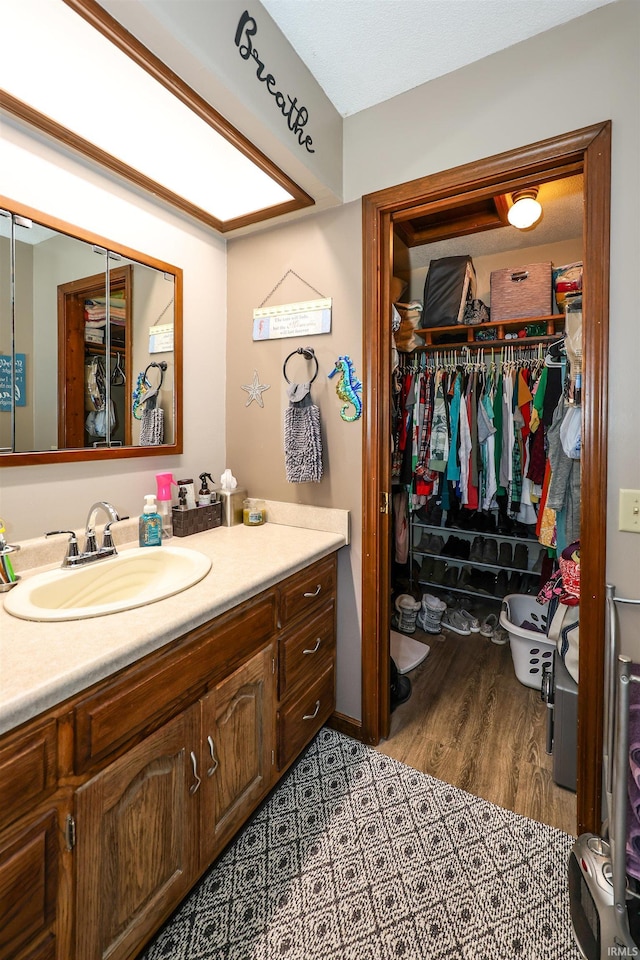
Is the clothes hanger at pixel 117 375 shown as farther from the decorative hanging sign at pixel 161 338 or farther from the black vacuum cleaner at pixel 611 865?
the black vacuum cleaner at pixel 611 865

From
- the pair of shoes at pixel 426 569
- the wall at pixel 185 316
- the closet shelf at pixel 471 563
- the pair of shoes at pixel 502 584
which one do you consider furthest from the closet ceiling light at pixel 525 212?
the pair of shoes at pixel 426 569

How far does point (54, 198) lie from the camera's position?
1357mm

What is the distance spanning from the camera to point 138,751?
951mm

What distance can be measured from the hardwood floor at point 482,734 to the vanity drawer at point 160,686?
1.01 meters

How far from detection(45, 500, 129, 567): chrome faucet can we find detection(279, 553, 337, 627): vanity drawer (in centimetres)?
58

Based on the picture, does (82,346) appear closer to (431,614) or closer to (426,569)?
(431,614)

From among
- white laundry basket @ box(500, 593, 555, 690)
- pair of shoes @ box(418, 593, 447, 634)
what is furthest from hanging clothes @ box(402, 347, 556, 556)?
white laundry basket @ box(500, 593, 555, 690)

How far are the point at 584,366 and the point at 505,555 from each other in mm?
2012

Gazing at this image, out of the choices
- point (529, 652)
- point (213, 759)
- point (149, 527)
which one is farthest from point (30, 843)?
point (529, 652)

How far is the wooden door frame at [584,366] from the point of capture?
1280 millimetres

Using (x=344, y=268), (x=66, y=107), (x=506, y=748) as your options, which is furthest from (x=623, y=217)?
(x=506, y=748)

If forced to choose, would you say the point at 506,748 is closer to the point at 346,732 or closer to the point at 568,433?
the point at 346,732

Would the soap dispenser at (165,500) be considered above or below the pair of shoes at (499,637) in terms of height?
above

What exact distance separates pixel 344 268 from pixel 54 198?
1.00 metres
